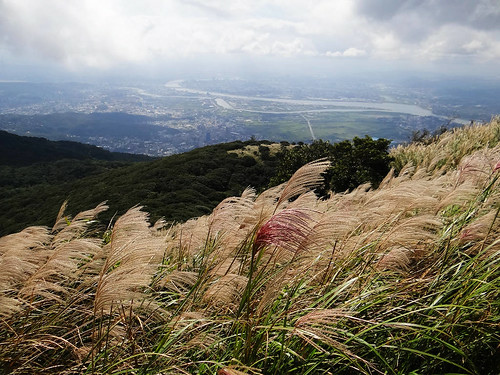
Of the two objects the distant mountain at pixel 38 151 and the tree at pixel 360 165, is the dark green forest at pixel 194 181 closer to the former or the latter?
the tree at pixel 360 165

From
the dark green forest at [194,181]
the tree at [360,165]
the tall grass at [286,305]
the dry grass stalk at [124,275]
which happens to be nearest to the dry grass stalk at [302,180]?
the tall grass at [286,305]

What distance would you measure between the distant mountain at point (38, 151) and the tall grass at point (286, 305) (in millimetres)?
88394

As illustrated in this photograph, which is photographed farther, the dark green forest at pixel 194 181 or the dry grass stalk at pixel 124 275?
the dark green forest at pixel 194 181

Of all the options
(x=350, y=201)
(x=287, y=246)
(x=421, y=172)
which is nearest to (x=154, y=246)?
(x=287, y=246)

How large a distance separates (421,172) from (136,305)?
4.26m

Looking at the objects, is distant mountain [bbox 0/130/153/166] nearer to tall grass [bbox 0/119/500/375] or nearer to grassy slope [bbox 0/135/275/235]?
grassy slope [bbox 0/135/275/235]

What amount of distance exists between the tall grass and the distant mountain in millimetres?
88394

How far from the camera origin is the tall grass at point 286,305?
131 centimetres

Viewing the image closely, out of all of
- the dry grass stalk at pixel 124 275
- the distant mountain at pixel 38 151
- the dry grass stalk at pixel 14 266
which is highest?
the dry grass stalk at pixel 124 275

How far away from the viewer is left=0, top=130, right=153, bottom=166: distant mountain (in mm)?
76875

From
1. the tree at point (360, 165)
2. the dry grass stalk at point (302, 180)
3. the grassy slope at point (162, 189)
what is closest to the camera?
the dry grass stalk at point (302, 180)

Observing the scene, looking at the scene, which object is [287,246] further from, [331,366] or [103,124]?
[103,124]

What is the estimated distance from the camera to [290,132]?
141m

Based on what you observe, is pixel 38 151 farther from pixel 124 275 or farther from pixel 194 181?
pixel 124 275
